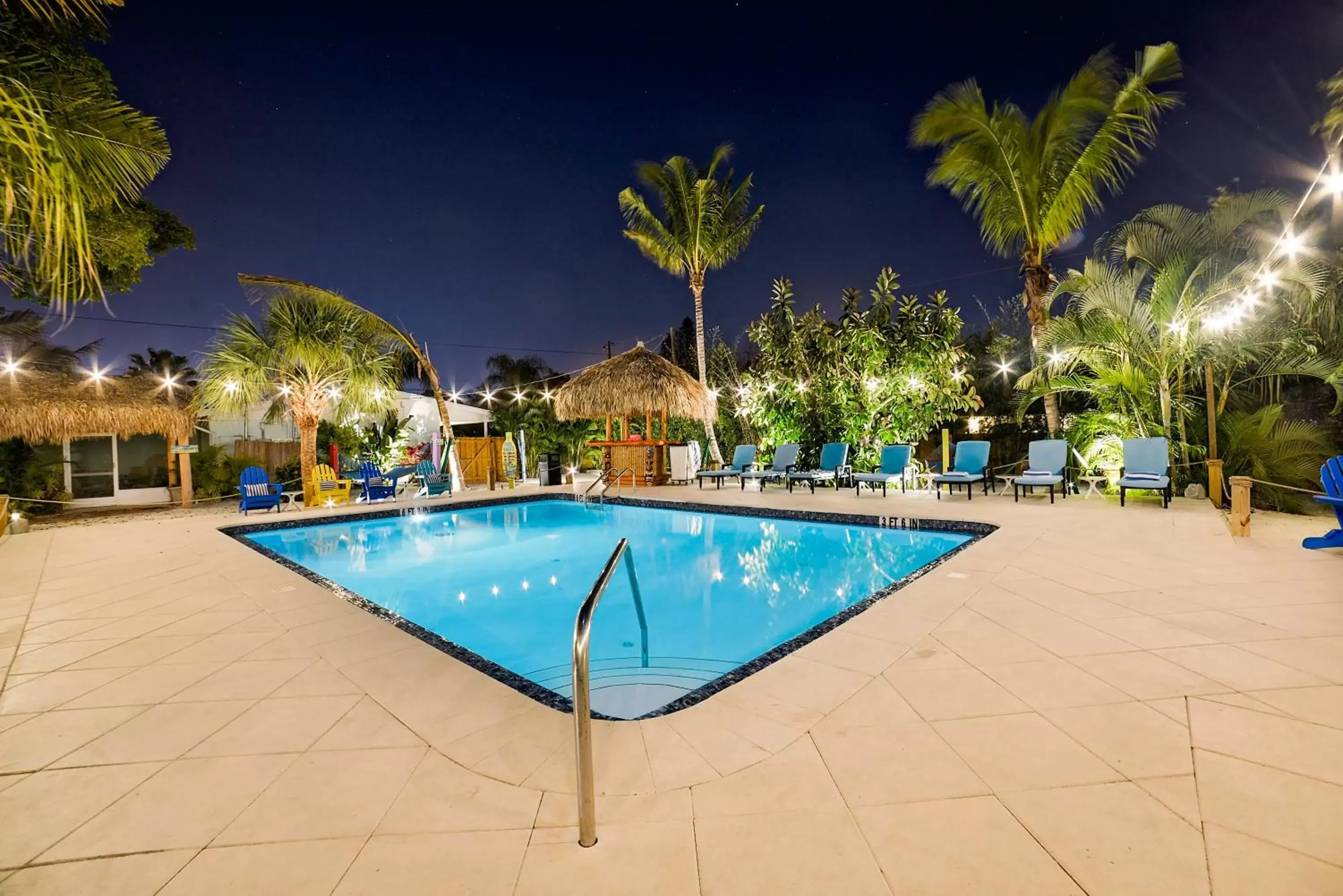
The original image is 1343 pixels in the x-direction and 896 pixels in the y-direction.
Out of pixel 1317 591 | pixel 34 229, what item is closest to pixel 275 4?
pixel 34 229

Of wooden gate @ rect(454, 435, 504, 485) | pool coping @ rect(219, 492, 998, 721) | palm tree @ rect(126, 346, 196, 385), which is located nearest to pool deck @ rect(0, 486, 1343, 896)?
pool coping @ rect(219, 492, 998, 721)

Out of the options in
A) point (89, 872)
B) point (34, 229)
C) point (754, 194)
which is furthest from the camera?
point (754, 194)

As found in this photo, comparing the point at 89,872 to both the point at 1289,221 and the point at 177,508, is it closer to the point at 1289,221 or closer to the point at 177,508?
the point at 1289,221

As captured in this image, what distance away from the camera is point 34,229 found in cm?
167

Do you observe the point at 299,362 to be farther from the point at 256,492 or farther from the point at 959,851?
the point at 959,851

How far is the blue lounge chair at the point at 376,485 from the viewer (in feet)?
36.7

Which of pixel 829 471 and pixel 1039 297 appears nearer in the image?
pixel 1039 297

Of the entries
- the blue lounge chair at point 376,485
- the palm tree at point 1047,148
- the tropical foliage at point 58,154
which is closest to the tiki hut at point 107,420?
the blue lounge chair at point 376,485

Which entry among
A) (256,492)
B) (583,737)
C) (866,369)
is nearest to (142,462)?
(256,492)

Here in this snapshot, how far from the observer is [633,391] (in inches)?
516

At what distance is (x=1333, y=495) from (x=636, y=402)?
419 inches

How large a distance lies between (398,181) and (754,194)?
56.1 ft

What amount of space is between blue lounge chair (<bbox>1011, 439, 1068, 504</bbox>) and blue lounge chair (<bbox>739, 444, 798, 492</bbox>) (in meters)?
4.08

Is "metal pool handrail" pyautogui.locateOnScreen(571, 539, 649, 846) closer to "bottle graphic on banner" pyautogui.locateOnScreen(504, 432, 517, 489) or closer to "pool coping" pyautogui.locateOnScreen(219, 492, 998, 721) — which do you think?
"pool coping" pyautogui.locateOnScreen(219, 492, 998, 721)
